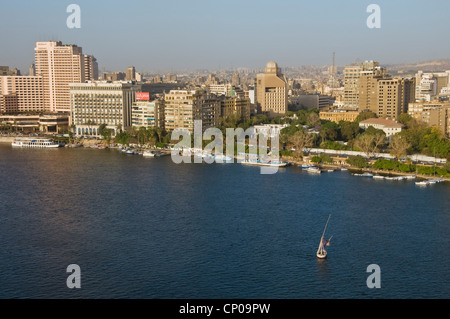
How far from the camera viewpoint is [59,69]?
2191cm

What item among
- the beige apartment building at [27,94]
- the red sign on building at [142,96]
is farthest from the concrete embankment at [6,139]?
the red sign on building at [142,96]

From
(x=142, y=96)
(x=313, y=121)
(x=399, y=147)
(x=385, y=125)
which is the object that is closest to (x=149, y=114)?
(x=142, y=96)

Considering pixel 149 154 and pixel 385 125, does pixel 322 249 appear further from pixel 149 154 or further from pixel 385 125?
pixel 385 125

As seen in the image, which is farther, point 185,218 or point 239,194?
point 239,194

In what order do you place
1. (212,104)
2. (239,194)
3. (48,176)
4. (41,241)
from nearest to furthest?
(41,241), (239,194), (48,176), (212,104)

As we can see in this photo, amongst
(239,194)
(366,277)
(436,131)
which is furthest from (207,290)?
(436,131)

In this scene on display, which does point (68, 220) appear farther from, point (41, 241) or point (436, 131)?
point (436, 131)

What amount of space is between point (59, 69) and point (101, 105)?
13.5 ft

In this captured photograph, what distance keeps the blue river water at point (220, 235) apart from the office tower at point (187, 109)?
5269 millimetres

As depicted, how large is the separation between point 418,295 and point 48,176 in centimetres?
788

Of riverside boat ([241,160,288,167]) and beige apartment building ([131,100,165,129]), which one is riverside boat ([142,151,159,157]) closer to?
beige apartment building ([131,100,165,129])

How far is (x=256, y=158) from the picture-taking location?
13.3 meters

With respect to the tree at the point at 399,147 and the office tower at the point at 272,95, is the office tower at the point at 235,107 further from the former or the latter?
the tree at the point at 399,147

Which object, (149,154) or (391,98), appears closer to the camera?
(149,154)
